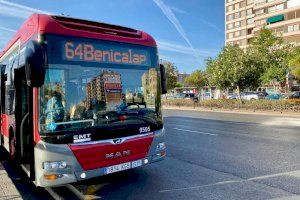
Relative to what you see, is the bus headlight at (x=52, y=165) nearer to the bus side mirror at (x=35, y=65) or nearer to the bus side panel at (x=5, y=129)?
the bus side mirror at (x=35, y=65)

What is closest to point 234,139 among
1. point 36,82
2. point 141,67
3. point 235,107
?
point 141,67

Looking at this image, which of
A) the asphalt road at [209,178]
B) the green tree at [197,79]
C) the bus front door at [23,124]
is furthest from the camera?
the green tree at [197,79]

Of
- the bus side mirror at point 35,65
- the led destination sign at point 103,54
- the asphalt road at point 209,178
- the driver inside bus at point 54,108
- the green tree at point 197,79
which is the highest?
the green tree at point 197,79

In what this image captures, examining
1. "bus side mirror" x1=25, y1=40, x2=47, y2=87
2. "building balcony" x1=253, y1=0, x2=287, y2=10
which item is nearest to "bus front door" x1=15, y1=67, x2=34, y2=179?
"bus side mirror" x1=25, y1=40, x2=47, y2=87

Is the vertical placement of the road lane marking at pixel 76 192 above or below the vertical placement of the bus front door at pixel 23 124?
below

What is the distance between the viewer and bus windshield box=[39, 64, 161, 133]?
16.9ft

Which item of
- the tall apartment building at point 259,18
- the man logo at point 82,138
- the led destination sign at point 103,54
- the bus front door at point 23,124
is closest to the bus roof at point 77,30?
the led destination sign at point 103,54

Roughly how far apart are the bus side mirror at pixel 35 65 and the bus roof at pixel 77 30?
0.47 meters

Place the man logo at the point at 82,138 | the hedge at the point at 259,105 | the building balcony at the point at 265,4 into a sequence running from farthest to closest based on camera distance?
the building balcony at the point at 265,4
the hedge at the point at 259,105
the man logo at the point at 82,138

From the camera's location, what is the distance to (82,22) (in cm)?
588

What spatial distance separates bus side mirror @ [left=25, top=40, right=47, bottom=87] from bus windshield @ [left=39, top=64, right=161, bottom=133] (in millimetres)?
237

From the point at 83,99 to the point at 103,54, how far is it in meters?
0.91

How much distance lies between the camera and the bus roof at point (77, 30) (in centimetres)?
536

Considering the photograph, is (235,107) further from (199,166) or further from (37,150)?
(37,150)
